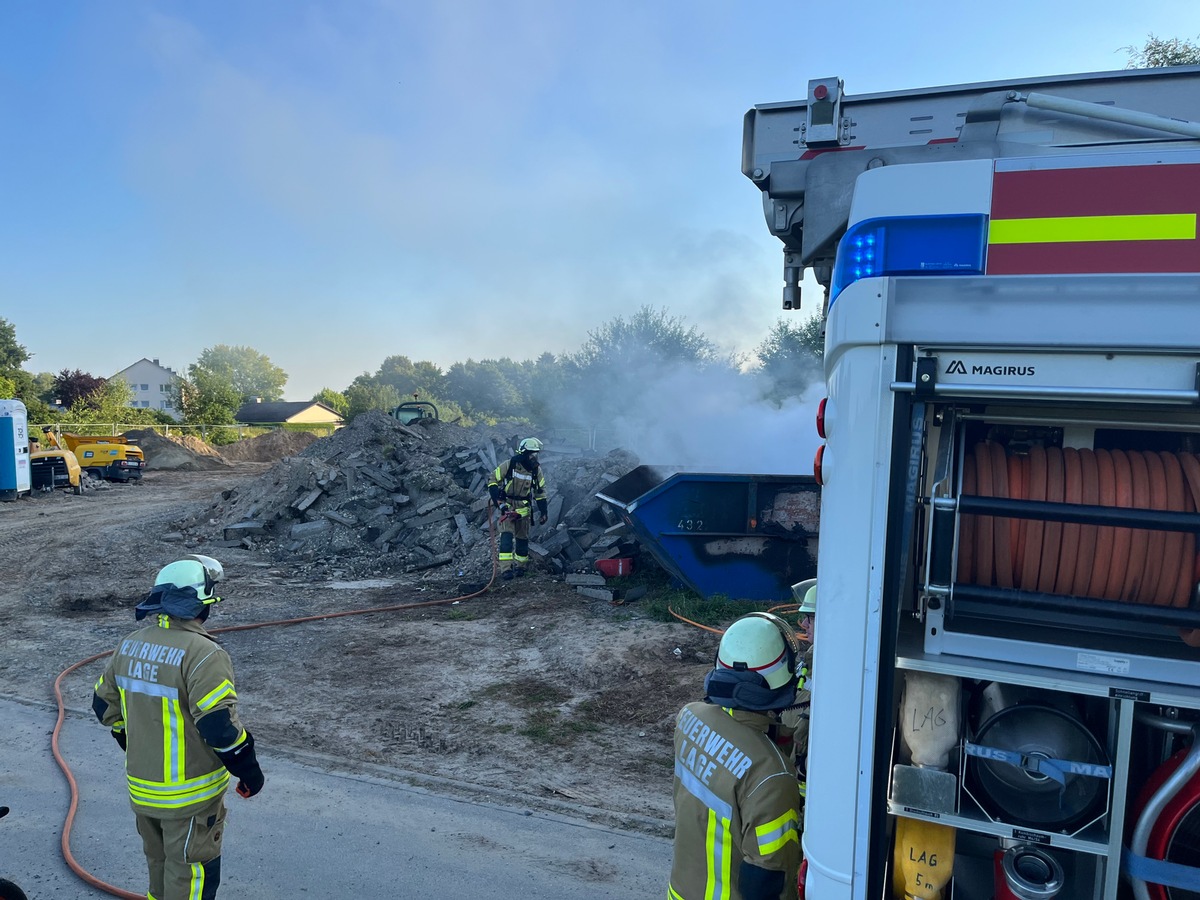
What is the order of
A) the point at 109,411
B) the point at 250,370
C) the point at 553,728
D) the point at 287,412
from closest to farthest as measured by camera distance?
the point at 553,728, the point at 109,411, the point at 287,412, the point at 250,370

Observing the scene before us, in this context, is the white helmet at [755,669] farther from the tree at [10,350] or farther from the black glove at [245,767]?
the tree at [10,350]

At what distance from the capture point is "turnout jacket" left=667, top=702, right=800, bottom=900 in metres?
2.30

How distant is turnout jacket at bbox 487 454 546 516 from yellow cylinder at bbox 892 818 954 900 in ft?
30.6

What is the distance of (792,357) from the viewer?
2794cm

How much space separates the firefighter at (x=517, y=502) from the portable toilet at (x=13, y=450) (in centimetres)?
1620

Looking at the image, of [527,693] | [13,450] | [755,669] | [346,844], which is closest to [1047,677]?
[755,669]

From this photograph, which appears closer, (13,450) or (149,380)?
(13,450)

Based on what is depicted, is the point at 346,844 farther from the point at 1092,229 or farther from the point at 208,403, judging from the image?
the point at 208,403

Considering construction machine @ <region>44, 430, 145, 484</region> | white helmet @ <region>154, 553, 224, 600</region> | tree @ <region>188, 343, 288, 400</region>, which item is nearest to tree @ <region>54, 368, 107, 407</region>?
construction machine @ <region>44, 430, 145, 484</region>

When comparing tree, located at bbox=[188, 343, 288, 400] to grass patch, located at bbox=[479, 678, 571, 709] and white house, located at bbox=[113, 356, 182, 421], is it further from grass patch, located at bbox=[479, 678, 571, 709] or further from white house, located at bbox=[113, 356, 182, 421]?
grass patch, located at bbox=[479, 678, 571, 709]

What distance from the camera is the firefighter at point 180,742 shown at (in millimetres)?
3223

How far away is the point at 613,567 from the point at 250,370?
11687 centimetres

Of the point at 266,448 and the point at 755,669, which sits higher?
the point at 755,669

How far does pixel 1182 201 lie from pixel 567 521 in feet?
35.5
